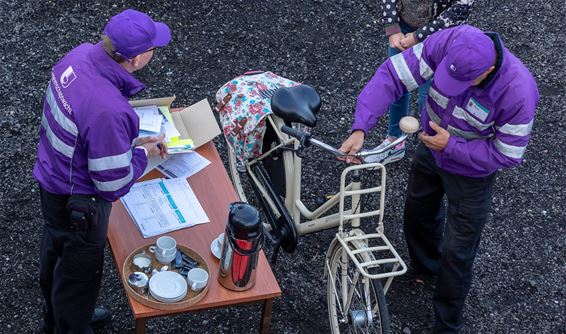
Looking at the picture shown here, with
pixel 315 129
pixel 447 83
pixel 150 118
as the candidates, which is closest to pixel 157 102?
pixel 150 118

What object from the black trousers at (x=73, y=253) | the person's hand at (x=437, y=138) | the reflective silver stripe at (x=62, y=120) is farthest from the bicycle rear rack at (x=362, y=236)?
the reflective silver stripe at (x=62, y=120)

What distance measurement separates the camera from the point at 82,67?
10.1ft

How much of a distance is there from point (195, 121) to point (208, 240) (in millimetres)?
838

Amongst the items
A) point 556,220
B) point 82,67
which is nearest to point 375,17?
point 556,220

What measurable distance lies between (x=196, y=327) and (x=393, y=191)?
6.12 ft

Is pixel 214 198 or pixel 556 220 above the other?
pixel 214 198

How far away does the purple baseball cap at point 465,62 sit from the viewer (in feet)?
10.8

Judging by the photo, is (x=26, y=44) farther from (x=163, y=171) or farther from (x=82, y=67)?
(x=82, y=67)

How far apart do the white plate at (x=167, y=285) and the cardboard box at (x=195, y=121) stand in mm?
Answer: 993

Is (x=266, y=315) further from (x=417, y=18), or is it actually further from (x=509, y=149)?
(x=417, y=18)

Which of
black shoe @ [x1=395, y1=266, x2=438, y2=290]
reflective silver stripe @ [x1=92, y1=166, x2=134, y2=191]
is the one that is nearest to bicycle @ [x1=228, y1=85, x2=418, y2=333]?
black shoe @ [x1=395, y1=266, x2=438, y2=290]

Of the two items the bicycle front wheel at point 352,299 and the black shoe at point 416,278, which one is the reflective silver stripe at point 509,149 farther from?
the black shoe at point 416,278

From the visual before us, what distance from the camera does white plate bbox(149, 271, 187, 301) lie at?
3.11 m

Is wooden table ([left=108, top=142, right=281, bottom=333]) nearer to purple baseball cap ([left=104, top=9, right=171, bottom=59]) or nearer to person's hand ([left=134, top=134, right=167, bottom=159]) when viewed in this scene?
person's hand ([left=134, top=134, right=167, bottom=159])
